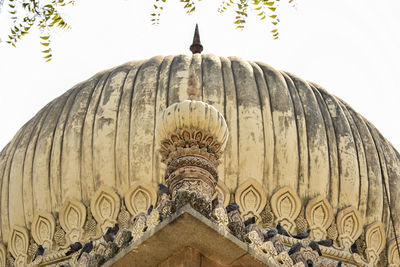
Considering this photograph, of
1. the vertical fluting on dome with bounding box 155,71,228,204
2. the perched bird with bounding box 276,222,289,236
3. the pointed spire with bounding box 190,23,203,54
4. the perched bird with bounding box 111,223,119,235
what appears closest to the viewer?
the vertical fluting on dome with bounding box 155,71,228,204

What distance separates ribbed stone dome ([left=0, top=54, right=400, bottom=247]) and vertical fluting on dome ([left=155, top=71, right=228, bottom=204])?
3.61m

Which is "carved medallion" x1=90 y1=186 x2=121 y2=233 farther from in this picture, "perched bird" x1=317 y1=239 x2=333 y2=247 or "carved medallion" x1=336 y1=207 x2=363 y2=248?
"carved medallion" x1=336 y1=207 x2=363 y2=248

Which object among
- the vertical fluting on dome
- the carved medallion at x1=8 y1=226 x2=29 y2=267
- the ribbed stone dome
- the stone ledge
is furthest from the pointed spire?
the stone ledge

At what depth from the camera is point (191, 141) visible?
10.1 metres

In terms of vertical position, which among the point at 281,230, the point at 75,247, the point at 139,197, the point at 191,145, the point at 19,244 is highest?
the point at 191,145

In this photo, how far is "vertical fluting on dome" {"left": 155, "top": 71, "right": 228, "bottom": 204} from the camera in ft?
32.3

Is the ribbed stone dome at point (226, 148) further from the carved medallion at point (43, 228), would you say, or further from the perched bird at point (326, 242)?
the perched bird at point (326, 242)

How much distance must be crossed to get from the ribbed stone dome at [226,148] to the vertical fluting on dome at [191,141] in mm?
3606

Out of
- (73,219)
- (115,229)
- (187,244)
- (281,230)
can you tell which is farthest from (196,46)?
(187,244)

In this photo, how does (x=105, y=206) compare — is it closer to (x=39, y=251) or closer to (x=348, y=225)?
(x=39, y=251)

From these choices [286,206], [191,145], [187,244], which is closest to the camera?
[187,244]

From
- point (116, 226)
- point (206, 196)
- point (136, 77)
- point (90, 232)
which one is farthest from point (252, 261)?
point (136, 77)

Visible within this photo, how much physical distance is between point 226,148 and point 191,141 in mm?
3845

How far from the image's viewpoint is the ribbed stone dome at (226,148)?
1405 cm
